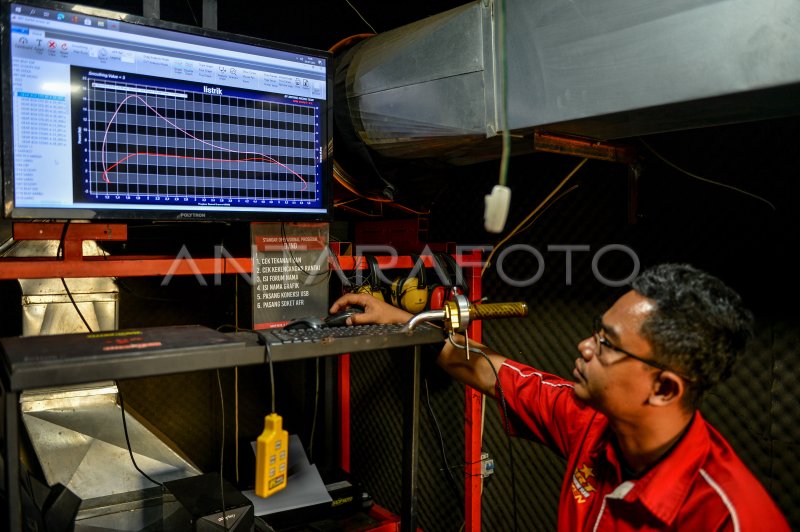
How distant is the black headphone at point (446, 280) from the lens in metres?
1.79

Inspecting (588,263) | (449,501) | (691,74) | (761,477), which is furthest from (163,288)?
(761,477)

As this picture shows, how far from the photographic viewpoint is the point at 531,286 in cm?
187

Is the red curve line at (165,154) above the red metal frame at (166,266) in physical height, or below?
above

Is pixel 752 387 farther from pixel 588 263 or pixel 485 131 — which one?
pixel 485 131

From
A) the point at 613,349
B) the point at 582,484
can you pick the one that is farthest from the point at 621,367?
the point at 582,484

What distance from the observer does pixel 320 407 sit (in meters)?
2.50

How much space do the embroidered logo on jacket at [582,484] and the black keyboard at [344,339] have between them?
479mm

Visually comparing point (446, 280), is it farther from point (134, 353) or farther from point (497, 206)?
point (134, 353)

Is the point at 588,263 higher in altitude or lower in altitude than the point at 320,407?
higher

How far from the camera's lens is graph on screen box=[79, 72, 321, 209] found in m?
1.29

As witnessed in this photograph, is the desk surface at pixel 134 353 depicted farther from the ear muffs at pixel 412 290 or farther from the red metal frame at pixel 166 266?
the ear muffs at pixel 412 290

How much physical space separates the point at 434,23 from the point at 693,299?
2.99 ft

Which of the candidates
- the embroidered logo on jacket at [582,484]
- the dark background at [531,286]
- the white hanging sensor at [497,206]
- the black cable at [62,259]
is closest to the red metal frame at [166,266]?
the black cable at [62,259]

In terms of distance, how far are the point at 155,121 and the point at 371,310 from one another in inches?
28.2
